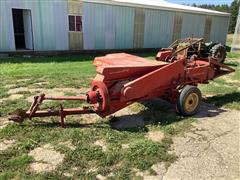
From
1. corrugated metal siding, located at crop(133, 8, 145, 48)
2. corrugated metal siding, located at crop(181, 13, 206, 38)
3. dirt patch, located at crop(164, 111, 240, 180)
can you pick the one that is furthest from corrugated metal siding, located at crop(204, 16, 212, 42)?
dirt patch, located at crop(164, 111, 240, 180)

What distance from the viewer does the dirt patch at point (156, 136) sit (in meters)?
4.34

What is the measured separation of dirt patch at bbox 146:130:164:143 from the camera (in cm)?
434

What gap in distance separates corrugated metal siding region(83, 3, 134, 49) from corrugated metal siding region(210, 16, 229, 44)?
824 centimetres

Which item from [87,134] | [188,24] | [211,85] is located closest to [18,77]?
[87,134]

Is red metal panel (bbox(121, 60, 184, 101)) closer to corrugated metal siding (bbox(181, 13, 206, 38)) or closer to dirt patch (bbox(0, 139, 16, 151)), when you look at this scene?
dirt patch (bbox(0, 139, 16, 151))

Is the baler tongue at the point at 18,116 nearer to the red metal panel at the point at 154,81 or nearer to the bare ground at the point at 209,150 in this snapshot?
the red metal panel at the point at 154,81

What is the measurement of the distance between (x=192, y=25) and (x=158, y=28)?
329cm

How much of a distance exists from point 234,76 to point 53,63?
22.4 ft

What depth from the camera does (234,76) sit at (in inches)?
379

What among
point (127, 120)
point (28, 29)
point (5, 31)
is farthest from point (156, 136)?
point (28, 29)

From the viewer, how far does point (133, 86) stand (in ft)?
15.1

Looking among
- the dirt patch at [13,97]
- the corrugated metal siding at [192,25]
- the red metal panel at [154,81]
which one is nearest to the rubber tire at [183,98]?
the red metal panel at [154,81]

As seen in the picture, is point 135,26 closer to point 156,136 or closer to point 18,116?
point 156,136

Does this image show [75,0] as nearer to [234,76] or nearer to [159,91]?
[234,76]
